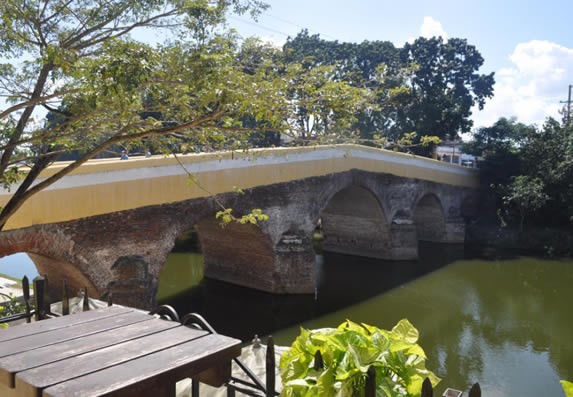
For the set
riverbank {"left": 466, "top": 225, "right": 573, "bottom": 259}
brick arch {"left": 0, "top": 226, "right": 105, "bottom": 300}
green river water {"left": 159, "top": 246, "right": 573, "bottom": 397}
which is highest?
brick arch {"left": 0, "top": 226, "right": 105, "bottom": 300}

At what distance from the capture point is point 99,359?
1.80m

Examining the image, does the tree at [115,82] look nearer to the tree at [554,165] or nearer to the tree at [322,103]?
the tree at [322,103]

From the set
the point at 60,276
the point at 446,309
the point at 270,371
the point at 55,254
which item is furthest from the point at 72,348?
the point at 446,309

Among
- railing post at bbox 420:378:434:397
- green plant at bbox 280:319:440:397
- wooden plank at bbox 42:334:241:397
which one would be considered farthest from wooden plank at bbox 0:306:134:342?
railing post at bbox 420:378:434:397

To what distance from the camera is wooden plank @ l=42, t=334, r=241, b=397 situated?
5.12 ft

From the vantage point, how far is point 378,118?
76.7 ft

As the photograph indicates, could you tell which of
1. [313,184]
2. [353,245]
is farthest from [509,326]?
[353,245]

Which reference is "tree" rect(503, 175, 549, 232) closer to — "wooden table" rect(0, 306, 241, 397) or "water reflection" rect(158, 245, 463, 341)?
"water reflection" rect(158, 245, 463, 341)

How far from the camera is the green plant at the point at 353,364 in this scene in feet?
5.59

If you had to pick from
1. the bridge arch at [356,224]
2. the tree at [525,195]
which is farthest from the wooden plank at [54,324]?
the tree at [525,195]

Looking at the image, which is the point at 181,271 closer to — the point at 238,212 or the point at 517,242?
the point at 238,212

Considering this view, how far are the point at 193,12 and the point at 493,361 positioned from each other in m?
7.31

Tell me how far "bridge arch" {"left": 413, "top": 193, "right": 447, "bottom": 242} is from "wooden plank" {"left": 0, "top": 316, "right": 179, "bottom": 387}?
16.2 meters

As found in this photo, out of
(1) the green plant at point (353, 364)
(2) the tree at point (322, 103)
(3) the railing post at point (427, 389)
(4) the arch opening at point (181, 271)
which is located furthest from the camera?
(4) the arch opening at point (181, 271)
